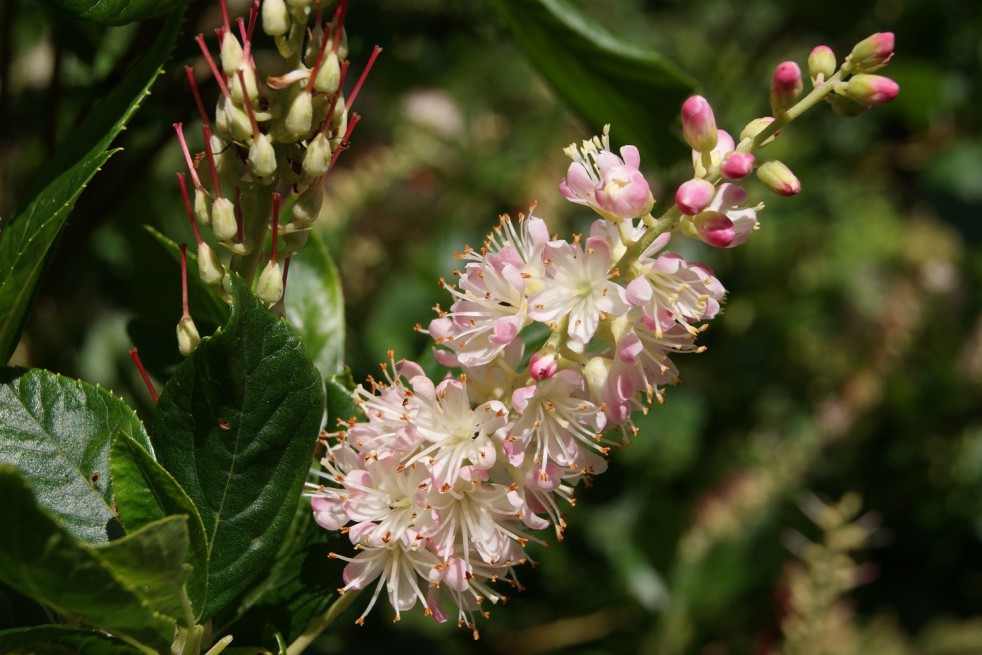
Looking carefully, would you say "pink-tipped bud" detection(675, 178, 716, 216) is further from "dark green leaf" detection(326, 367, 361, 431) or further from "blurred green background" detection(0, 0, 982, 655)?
"blurred green background" detection(0, 0, 982, 655)

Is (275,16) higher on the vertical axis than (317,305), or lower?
higher

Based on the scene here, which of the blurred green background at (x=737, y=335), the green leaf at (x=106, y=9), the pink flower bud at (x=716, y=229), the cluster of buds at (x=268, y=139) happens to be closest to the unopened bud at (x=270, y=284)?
the cluster of buds at (x=268, y=139)

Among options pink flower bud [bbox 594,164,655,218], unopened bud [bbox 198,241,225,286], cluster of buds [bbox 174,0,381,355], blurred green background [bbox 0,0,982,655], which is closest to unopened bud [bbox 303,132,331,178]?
cluster of buds [bbox 174,0,381,355]

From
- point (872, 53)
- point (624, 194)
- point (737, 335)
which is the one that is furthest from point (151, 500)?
point (737, 335)

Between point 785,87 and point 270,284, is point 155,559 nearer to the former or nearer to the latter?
point 270,284

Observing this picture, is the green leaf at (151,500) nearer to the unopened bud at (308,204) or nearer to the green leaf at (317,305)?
the unopened bud at (308,204)

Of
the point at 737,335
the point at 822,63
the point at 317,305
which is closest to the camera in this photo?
the point at 822,63

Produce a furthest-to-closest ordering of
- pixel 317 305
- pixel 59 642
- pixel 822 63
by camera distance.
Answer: pixel 317 305, pixel 822 63, pixel 59 642
